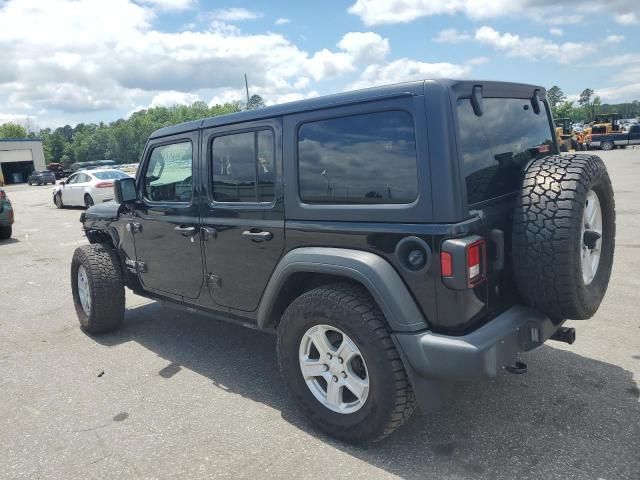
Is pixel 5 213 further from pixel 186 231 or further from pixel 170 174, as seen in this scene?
pixel 186 231

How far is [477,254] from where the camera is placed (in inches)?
99.0

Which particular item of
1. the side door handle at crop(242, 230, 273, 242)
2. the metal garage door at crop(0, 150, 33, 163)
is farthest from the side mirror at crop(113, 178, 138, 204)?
the metal garage door at crop(0, 150, 33, 163)

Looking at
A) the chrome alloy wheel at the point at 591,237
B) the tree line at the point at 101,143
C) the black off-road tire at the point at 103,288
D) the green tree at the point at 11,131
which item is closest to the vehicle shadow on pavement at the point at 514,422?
the chrome alloy wheel at the point at 591,237

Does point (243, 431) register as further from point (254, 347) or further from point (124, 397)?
point (254, 347)

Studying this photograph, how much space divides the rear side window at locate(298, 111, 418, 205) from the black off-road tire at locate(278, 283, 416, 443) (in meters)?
0.55

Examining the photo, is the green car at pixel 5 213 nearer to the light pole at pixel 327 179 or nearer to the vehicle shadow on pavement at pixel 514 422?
the vehicle shadow on pavement at pixel 514 422

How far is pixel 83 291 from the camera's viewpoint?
5086 millimetres

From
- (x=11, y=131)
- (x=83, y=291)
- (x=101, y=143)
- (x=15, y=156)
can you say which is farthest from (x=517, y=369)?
(x=11, y=131)

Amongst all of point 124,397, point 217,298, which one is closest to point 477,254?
point 217,298

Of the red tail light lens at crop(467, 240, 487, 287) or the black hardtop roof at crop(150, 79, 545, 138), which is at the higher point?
the black hardtop roof at crop(150, 79, 545, 138)

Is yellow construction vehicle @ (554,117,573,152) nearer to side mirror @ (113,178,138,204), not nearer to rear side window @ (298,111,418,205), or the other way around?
rear side window @ (298,111,418,205)

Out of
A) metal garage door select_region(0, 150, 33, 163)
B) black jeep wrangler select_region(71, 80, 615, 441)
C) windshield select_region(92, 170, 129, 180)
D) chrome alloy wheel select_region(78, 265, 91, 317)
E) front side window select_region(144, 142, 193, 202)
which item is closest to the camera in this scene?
black jeep wrangler select_region(71, 80, 615, 441)

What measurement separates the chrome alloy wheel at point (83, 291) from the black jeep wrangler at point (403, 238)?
2.15m

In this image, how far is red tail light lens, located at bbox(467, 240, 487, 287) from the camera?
96.1 inches
